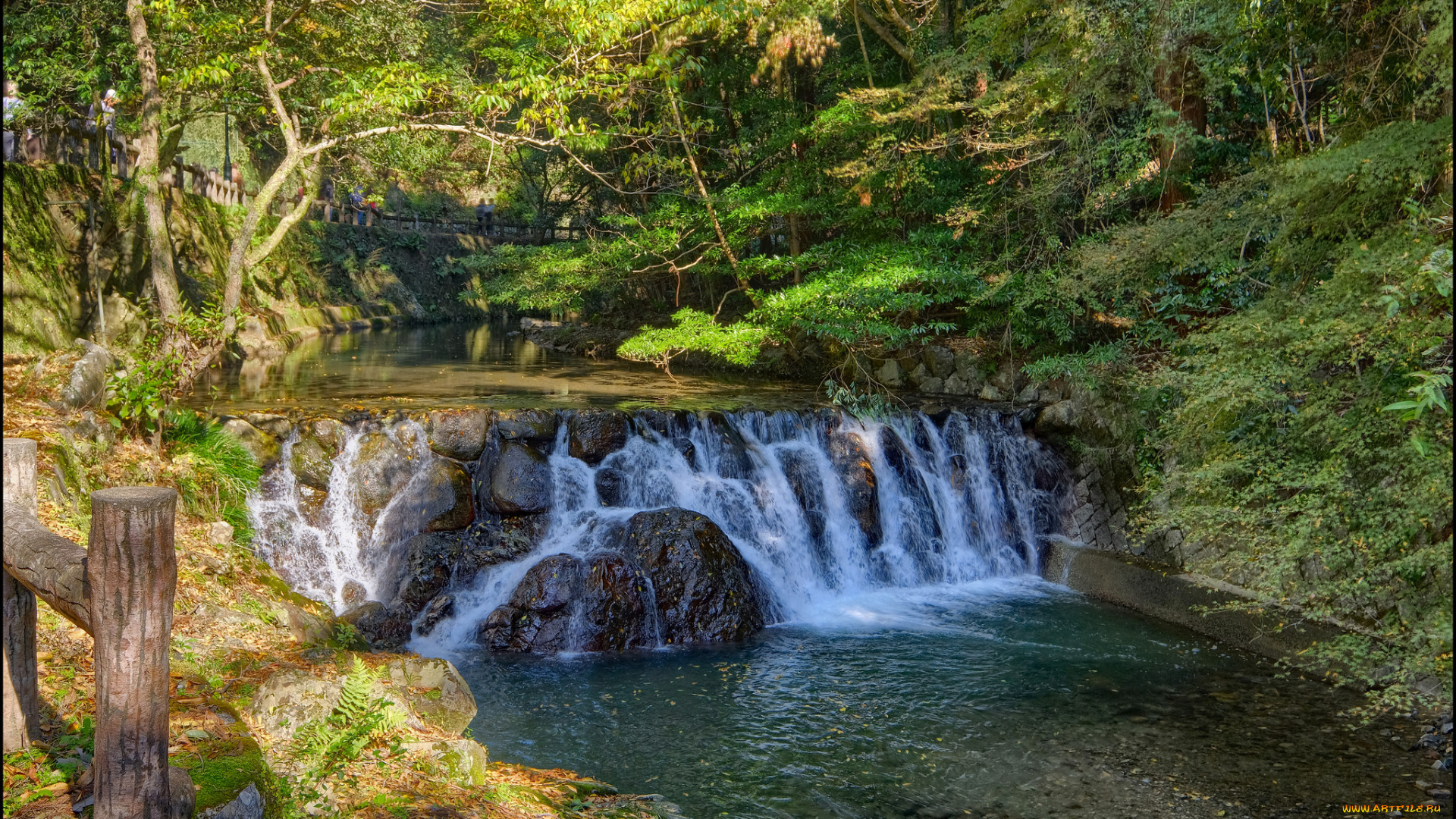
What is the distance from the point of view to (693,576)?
8969mm

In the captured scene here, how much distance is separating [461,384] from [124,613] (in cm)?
1193

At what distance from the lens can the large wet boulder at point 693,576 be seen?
8.80m

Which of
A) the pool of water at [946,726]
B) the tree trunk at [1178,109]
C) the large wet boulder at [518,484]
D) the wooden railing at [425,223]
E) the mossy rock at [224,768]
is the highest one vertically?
the wooden railing at [425,223]

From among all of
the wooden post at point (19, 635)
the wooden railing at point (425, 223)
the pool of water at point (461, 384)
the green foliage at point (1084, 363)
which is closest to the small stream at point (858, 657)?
the pool of water at point (461, 384)

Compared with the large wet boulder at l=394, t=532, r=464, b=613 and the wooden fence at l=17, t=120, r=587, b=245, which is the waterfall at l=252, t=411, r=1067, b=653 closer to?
the large wet boulder at l=394, t=532, r=464, b=613

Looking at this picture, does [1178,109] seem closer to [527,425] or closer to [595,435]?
[595,435]

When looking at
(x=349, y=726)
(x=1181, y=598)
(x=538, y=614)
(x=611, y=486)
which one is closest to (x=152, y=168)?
(x=611, y=486)

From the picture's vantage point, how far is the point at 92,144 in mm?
14844

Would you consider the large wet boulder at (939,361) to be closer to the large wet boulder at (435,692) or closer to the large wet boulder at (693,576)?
the large wet boulder at (693,576)

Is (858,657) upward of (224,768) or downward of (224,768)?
downward

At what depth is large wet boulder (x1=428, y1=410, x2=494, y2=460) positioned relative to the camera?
10.0 m

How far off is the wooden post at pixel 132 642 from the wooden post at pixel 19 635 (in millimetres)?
727

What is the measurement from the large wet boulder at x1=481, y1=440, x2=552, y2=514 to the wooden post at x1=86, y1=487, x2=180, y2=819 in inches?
271

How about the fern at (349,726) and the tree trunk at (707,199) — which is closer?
the fern at (349,726)
